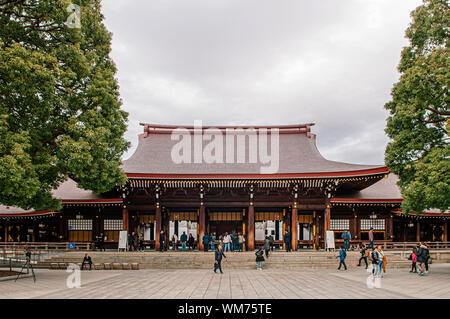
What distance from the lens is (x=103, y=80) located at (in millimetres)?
15367

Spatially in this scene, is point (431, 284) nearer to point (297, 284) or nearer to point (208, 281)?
point (297, 284)

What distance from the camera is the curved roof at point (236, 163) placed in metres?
23.2

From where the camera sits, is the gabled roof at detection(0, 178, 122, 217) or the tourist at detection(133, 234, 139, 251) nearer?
the gabled roof at detection(0, 178, 122, 217)

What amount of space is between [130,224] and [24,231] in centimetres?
974

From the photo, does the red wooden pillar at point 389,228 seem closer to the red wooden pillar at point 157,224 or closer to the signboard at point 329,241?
the signboard at point 329,241

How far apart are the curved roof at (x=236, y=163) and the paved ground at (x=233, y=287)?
813 centimetres

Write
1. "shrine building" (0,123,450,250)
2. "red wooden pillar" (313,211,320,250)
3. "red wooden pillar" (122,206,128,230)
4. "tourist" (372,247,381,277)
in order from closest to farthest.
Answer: "tourist" (372,247,381,277), "shrine building" (0,123,450,250), "red wooden pillar" (122,206,128,230), "red wooden pillar" (313,211,320,250)

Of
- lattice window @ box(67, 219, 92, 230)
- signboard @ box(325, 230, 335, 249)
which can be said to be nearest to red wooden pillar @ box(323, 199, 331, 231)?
signboard @ box(325, 230, 335, 249)

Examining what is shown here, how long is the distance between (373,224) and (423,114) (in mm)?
12437

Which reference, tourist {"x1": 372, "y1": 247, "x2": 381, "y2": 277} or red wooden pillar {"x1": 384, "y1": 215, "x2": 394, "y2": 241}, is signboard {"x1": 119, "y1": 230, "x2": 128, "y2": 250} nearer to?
tourist {"x1": 372, "y1": 247, "x2": 381, "y2": 277}

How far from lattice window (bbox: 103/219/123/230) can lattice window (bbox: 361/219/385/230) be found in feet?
58.0

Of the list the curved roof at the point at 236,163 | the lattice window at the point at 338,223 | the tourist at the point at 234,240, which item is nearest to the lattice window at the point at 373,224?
the lattice window at the point at 338,223

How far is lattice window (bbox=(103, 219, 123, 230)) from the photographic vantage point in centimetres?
2600

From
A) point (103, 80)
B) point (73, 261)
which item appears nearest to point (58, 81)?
point (103, 80)
